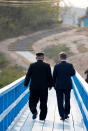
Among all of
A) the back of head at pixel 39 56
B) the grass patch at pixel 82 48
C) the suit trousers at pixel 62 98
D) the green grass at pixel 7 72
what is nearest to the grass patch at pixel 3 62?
the green grass at pixel 7 72

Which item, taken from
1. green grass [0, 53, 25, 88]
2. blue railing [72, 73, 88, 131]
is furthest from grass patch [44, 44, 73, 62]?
blue railing [72, 73, 88, 131]

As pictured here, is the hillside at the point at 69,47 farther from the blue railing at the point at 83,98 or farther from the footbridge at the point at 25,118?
the footbridge at the point at 25,118

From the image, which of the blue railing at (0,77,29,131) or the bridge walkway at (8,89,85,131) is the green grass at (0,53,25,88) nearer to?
the bridge walkway at (8,89,85,131)

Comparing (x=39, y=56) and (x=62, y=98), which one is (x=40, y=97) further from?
(x=39, y=56)

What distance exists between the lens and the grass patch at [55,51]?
56603 mm

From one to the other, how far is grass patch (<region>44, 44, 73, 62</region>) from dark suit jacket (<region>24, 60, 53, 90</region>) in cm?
4495

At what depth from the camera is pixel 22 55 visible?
183 feet

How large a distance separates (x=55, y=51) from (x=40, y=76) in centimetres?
4918

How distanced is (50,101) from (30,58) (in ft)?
126

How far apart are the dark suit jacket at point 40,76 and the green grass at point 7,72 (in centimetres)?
2409

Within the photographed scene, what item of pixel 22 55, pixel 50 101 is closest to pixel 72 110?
pixel 50 101

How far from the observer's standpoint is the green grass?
35.4m

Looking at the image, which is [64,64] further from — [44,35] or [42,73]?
[44,35]

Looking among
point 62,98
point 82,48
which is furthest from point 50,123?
point 82,48
